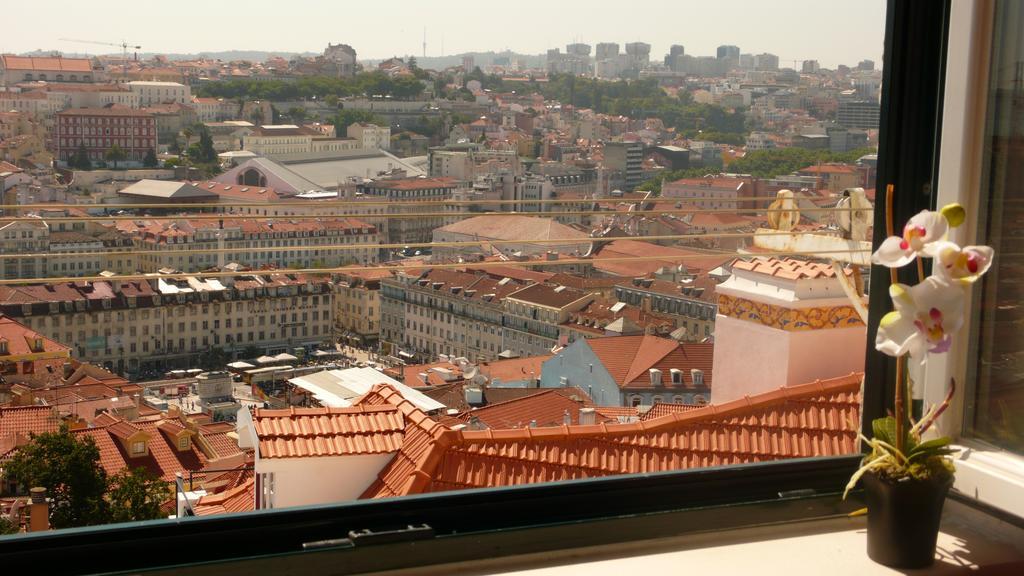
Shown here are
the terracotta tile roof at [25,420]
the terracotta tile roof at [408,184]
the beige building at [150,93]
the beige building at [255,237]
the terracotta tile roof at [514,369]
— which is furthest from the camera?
the beige building at [150,93]

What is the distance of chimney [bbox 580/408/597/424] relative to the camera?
3.41m

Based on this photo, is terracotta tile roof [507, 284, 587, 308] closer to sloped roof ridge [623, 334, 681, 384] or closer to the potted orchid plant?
sloped roof ridge [623, 334, 681, 384]

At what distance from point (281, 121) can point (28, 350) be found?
40.3 ft

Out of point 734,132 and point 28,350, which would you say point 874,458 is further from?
point 734,132

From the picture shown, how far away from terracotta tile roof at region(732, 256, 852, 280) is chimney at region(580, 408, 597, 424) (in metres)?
1.12

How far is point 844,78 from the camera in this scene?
3.58 meters

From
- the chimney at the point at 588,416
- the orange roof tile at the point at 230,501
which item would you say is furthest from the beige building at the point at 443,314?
the orange roof tile at the point at 230,501

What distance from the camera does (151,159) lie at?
35.9 ft

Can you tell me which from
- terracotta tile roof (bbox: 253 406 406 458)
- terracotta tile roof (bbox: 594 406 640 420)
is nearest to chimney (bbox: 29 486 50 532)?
terracotta tile roof (bbox: 253 406 406 458)

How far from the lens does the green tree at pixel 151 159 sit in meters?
10.5

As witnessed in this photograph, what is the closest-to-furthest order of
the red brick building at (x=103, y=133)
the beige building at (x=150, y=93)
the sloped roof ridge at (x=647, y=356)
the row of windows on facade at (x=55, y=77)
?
the sloped roof ridge at (x=647, y=356) → the row of windows on facade at (x=55, y=77) → the red brick building at (x=103, y=133) → the beige building at (x=150, y=93)

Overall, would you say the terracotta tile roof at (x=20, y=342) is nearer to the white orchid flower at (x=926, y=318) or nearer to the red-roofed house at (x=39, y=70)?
the red-roofed house at (x=39, y=70)

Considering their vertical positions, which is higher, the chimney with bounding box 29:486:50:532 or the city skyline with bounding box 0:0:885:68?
the city skyline with bounding box 0:0:885:68

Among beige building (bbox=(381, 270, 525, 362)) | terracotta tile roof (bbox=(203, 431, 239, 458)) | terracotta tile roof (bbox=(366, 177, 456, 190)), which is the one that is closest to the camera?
terracotta tile roof (bbox=(203, 431, 239, 458))
